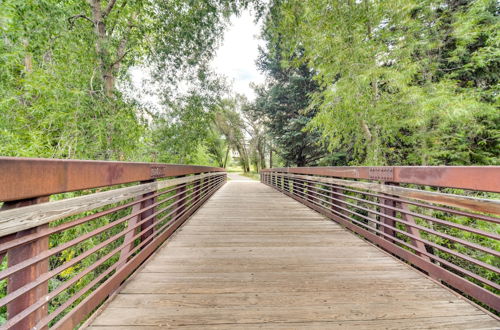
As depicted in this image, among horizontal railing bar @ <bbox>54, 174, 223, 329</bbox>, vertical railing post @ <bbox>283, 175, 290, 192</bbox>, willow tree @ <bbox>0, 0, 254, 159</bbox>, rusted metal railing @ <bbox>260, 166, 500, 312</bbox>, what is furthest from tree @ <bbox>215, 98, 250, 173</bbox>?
horizontal railing bar @ <bbox>54, 174, 223, 329</bbox>

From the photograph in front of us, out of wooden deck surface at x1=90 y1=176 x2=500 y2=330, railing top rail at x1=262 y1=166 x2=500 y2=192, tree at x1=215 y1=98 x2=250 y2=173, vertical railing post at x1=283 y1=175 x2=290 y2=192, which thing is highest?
tree at x1=215 y1=98 x2=250 y2=173

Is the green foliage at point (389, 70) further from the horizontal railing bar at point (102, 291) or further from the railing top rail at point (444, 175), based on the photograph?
the horizontal railing bar at point (102, 291)

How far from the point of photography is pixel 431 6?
630 cm

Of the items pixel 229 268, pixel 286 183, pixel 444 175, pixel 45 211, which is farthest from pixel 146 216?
pixel 286 183

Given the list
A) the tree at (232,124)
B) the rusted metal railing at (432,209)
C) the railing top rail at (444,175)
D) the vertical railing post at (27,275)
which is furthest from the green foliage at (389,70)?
the tree at (232,124)

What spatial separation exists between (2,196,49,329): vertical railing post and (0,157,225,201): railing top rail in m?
0.07

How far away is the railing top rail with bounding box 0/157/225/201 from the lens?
0.95 meters

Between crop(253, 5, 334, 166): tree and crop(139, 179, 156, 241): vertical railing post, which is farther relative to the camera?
crop(253, 5, 334, 166): tree

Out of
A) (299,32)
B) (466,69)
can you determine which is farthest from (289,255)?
(466,69)

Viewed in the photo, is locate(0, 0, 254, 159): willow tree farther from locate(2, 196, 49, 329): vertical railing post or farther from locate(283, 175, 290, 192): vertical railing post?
locate(283, 175, 290, 192): vertical railing post

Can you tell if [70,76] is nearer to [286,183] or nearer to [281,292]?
[281,292]

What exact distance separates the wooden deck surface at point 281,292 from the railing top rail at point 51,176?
0.89 meters

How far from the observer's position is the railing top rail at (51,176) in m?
0.95

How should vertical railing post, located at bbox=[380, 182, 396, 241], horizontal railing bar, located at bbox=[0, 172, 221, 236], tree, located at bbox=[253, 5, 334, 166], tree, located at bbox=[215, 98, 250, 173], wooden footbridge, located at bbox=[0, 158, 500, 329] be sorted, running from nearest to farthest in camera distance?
horizontal railing bar, located at bbox=[0, 172, 221, 236] < wooden footbridge, located at bbox=[0, 158, 500, 329] < vertical railing post, located at bbox=[380, 182, 396, 241] < tree, located at bbox=[253, 5, 334, 166] < tree, located at bbox=[215, 98, 250, 173]
